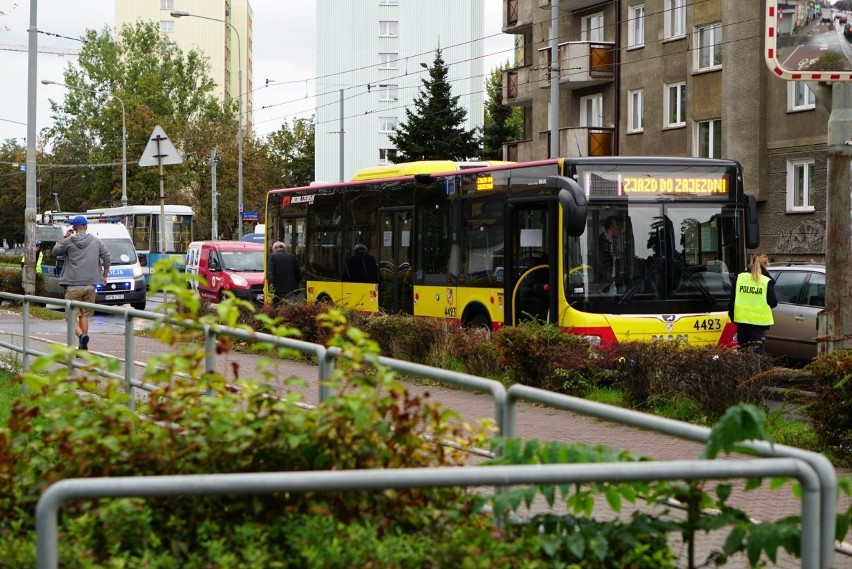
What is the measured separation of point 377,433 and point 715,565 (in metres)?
1.18

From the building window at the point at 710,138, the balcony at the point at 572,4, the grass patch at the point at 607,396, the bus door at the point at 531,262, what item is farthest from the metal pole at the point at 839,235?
the balcony at the point at 572,4

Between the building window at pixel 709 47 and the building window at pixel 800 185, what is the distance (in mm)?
4368

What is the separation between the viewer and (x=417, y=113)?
6419 centimetres

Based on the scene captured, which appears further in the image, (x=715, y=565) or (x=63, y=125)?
(x=63, y=125)

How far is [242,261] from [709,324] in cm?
1842

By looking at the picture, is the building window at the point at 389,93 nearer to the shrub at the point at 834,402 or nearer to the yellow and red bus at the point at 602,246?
the yellow and red bus at the point at 602,246

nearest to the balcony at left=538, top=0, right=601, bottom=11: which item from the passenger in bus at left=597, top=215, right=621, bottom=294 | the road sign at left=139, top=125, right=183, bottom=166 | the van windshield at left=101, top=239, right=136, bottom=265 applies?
the van windshield at left=101, top=239, right=136, bottom=265

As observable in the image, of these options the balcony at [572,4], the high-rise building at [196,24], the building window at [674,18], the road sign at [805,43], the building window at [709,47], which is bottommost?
the road sign at [805,43]

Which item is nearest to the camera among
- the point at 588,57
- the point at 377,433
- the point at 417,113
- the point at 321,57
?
the point at 377,433

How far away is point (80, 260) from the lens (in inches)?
681

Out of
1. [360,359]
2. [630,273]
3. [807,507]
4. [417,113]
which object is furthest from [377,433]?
[417,113]

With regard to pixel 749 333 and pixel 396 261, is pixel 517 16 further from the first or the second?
pixel 749 333

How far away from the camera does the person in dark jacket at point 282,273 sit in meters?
23.3

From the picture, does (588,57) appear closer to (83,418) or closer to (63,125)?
(83,418)
